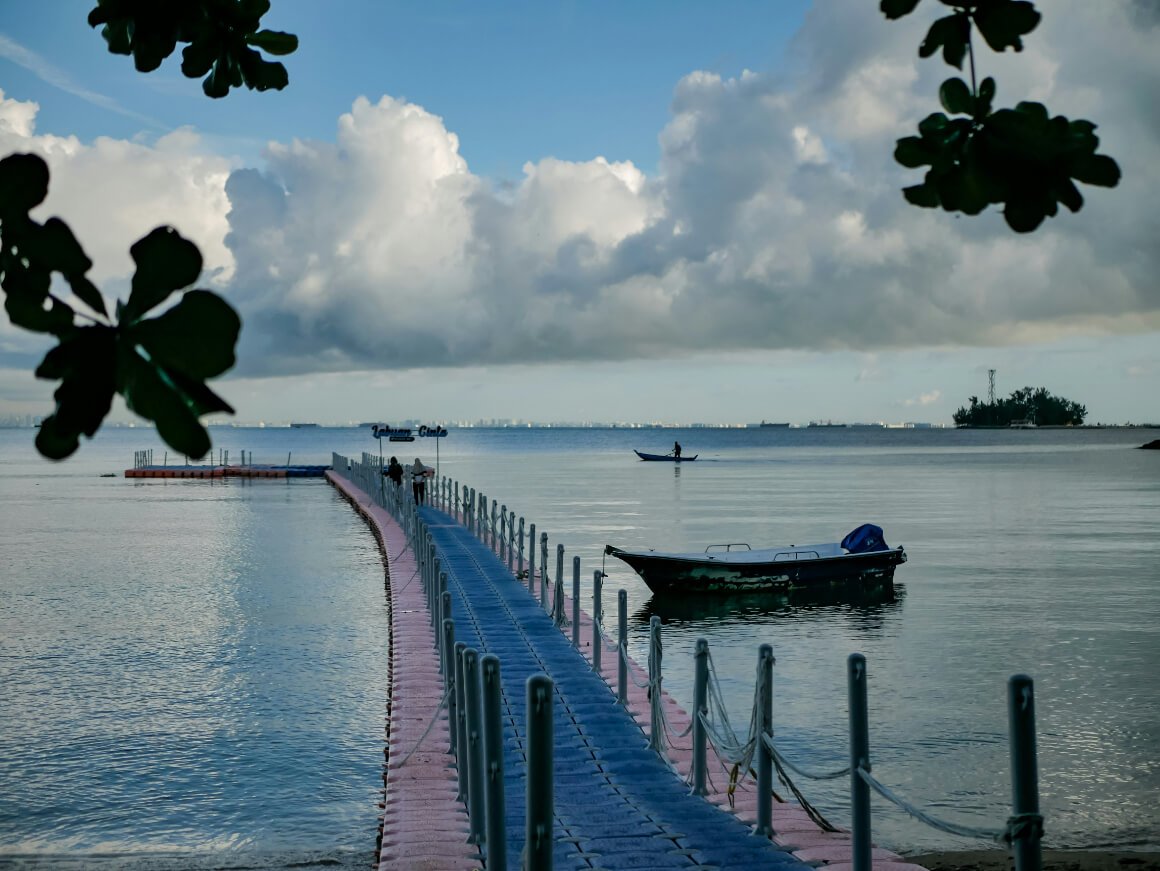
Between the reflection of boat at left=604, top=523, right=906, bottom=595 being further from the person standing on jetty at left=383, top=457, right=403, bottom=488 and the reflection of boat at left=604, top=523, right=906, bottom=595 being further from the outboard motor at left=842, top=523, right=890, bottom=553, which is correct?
the person standing on jetty at left=383, top=457, right=403, bottom=488

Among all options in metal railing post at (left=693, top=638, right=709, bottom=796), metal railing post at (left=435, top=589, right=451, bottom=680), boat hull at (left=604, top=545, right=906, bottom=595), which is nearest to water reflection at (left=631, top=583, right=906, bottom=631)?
boat hull at (left=604, top=545, right=906, bottom=595)

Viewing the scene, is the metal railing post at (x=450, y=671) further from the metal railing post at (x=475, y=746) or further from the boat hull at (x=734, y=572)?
the boat hull at (x=734, y=572)

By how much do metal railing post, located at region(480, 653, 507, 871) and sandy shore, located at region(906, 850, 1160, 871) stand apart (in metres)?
5.84

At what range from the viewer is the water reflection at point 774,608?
29.8m

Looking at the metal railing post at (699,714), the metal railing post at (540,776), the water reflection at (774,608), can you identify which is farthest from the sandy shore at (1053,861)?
the water reflection at (774,608)

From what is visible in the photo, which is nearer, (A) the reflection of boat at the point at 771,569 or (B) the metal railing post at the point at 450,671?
(B) the metal railing post at the point at 450,671

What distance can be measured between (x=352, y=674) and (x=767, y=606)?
1290 centimetres

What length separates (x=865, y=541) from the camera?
32656mm

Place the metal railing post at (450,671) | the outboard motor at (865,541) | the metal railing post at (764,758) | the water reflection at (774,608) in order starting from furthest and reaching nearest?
the outboard motor at (865,541) < the water reflection at (774,608) < the metal railing post at (450,671) < the metal railing post at (764,758)

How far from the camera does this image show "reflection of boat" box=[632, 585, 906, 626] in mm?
30188

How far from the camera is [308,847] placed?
533 inches

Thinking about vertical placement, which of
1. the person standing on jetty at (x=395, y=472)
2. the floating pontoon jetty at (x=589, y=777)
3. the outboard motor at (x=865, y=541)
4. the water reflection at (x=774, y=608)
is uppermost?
the person standing on jetty at (x=395, y=472)

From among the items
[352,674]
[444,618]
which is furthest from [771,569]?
[444,618]

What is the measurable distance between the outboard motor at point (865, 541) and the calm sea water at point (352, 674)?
165 cm
